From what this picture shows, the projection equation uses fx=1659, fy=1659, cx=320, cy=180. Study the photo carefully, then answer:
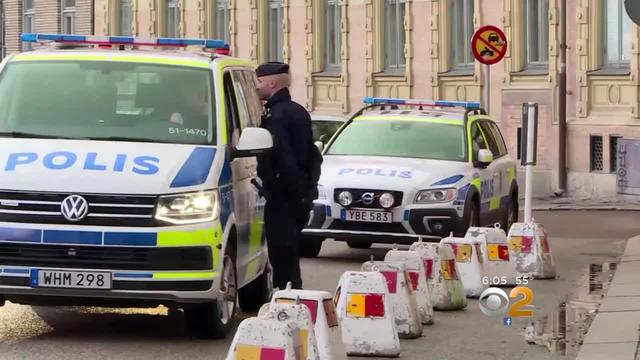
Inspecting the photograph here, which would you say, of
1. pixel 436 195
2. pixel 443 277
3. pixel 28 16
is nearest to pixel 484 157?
pixel 436 195

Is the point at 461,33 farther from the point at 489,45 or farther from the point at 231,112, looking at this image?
the point at 231,112

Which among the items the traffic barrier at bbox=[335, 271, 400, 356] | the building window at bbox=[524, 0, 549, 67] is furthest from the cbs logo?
the building window at bbox=[524, 0, 549, 67]

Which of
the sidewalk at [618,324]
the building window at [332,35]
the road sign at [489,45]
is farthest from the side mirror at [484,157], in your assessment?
the building window at [332,35]

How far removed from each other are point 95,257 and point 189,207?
706mm

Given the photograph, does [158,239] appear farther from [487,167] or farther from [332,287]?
[487,167]

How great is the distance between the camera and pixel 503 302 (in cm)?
1185

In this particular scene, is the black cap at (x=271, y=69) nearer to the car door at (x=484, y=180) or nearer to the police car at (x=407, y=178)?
the police car at (x=407, y=178)

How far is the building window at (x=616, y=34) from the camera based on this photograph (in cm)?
3009

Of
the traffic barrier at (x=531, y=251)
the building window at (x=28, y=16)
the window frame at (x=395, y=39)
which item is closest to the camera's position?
the traffic barrier at (x=531, y=251)

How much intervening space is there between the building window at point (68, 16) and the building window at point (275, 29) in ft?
29.9

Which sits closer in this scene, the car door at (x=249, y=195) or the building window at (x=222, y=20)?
the car door at (x=249, y=195)

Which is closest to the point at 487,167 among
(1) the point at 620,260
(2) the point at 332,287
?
(1) the point at 620,260

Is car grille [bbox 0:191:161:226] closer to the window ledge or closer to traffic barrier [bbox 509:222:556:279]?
traffic barrier [bbox 509:222:556:279]

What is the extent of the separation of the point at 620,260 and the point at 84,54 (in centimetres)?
816
